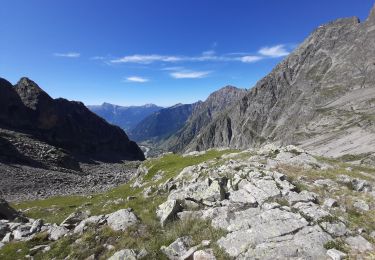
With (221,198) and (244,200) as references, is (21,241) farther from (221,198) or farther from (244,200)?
(244,200)

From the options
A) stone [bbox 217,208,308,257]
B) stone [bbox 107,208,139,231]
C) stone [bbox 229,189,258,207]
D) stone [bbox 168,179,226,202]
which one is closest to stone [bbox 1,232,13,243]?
stone [bbox 107,208,139,231]

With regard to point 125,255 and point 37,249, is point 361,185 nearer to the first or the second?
point 125,255

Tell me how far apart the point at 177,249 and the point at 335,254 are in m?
7.42

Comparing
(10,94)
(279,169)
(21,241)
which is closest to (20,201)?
(21,241)

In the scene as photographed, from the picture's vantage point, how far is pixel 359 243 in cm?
1538

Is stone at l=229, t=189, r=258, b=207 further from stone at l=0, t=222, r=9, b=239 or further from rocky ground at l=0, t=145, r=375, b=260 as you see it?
stone at l=0, t=222, r=9, b=239

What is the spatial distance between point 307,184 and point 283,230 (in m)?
10.7

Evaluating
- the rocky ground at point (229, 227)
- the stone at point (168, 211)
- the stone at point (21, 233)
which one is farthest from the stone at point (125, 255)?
the stone at point (21, 233)

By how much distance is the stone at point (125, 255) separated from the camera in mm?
15570

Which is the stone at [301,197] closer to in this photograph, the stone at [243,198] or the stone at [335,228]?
the stone at [243,198]

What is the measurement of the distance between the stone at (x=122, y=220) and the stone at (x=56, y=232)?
3152 millimetres

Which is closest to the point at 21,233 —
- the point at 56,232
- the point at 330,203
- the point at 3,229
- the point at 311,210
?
the point at 3,229

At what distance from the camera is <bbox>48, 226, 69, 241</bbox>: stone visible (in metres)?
20.1

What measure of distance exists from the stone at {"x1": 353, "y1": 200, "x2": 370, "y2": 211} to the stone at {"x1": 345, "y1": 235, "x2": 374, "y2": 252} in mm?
5939
